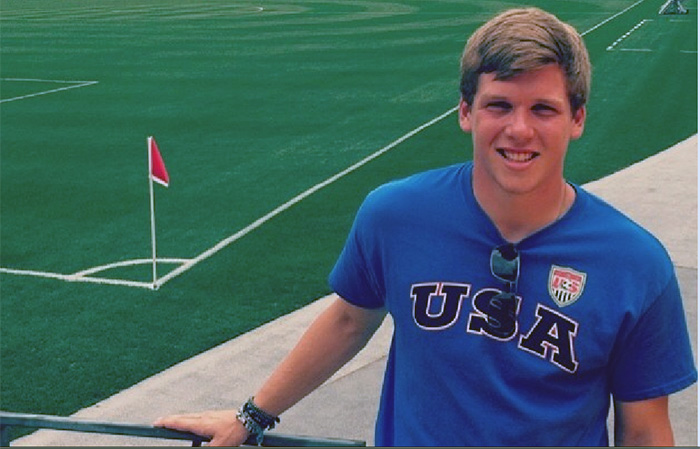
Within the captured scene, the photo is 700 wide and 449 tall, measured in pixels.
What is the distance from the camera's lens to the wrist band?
280 cm

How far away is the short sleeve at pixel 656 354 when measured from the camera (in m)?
2.45

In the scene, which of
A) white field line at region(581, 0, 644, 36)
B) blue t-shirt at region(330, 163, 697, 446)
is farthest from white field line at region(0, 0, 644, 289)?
white field line at region(581, 0, 644, 36)

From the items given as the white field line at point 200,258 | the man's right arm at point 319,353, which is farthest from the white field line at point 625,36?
the man's right arm at point 319,353

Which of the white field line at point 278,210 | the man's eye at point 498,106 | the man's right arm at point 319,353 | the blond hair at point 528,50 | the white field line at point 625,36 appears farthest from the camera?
the white field line at point 625,36

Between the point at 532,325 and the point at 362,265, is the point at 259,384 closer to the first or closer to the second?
the point at 362,265

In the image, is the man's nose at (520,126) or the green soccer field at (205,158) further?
the green soccer field at (205,158)

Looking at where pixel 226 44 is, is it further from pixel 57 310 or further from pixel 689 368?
pixel 689 368

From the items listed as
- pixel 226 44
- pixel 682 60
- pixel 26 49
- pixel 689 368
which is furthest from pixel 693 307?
pixel 26 49

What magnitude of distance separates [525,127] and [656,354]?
611 mm

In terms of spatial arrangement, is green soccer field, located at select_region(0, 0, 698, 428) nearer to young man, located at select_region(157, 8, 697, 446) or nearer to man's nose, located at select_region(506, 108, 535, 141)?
young man, located at select_region(157, 8, 697, 446)

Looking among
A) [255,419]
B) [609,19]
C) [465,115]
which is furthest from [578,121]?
[609,19]

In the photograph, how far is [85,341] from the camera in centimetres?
826

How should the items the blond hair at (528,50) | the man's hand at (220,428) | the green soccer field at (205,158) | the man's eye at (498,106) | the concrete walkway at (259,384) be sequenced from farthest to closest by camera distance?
1. the green soccer field at (205,158)
2. the concrete walkway at (259,384)
3. the man's hand at (220,428)
4. the man's eye at (498,106)
5. the blond hair at (528,50)

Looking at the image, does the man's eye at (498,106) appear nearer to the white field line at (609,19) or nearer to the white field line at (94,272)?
the white field line at (94,272)
